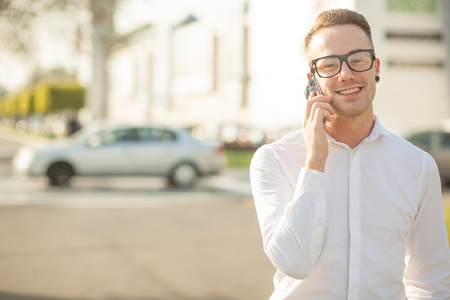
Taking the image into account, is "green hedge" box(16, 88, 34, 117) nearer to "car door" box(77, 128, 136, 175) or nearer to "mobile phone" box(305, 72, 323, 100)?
"car door" box(77, 128, 136, 175)

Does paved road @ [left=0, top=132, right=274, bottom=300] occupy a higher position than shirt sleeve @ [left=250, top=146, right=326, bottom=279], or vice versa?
shirt sleeve @ [left=250, top=146, right=326, bottom=279]

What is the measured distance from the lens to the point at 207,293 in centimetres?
597

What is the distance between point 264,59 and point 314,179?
46703 millimetres

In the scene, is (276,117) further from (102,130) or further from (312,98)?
(312,98)

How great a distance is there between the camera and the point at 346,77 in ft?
6.63

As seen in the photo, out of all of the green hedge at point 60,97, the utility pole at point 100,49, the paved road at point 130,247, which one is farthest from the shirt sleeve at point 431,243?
the green hedge at point 60,97

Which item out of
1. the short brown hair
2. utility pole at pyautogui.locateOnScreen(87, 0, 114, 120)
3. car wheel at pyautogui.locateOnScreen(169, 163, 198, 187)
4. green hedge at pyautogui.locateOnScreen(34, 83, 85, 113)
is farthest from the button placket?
green hedge at pyautogui.locateOnScreen(34, 83, 85, 113)

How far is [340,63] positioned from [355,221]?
497 millimetres

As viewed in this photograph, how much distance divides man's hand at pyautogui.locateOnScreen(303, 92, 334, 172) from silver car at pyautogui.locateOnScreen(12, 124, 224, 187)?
Result: 13.4m

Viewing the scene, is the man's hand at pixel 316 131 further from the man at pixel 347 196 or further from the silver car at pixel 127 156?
the silver car at pixel 127 156

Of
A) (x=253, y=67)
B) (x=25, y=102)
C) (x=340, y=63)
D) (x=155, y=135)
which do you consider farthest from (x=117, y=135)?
(x=25, y=102)

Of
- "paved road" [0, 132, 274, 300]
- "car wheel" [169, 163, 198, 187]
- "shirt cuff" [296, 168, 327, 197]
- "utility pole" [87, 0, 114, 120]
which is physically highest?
"utility pole" [87, 0, 114, 120]

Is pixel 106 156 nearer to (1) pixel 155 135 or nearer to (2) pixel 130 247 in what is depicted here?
(1) pixel 155 135

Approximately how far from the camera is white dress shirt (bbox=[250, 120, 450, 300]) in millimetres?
1917
